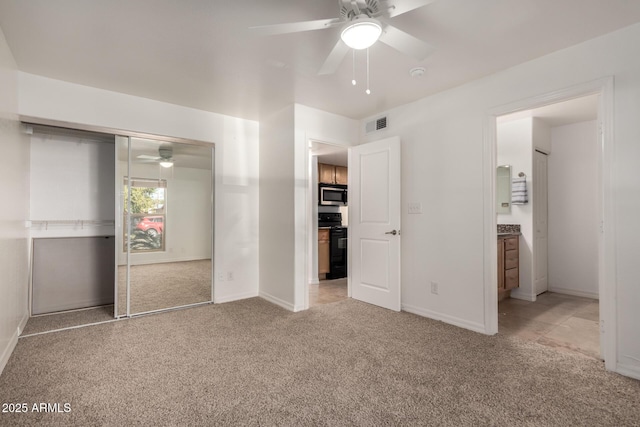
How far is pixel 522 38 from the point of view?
7.43 ft

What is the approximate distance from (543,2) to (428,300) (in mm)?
2663

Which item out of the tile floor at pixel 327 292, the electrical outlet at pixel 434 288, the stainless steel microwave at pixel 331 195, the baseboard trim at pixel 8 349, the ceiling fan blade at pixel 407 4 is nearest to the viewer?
the ceiling fan blade at pixel 407 4

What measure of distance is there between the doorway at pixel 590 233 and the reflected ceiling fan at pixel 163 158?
3.43 meters

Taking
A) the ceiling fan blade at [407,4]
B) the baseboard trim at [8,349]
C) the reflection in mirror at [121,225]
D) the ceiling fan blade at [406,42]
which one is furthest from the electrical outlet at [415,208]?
the baseboard trim at [8,349]

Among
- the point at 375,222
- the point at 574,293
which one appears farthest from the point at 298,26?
the point at 574,293

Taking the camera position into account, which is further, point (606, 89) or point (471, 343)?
point (471, 343)

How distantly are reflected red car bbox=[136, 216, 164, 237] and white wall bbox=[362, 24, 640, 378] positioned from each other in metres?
2.81

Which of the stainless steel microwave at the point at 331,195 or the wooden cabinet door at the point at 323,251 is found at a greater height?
the stainless steel microwave at the point at 331,195

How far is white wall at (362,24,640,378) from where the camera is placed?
2.14m

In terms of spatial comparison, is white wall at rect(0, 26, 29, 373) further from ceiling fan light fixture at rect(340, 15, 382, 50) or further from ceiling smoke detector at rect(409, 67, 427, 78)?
ceiling smoke detector at rect(409, 67, 427, 78)

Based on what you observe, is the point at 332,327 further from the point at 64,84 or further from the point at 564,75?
the point at 64,84

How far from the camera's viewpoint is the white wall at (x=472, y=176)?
7.02ft

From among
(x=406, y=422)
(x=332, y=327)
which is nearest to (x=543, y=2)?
(x=406, y=422)

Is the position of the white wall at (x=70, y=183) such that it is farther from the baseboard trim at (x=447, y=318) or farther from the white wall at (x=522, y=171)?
the white wall at (x=522, y=171)
